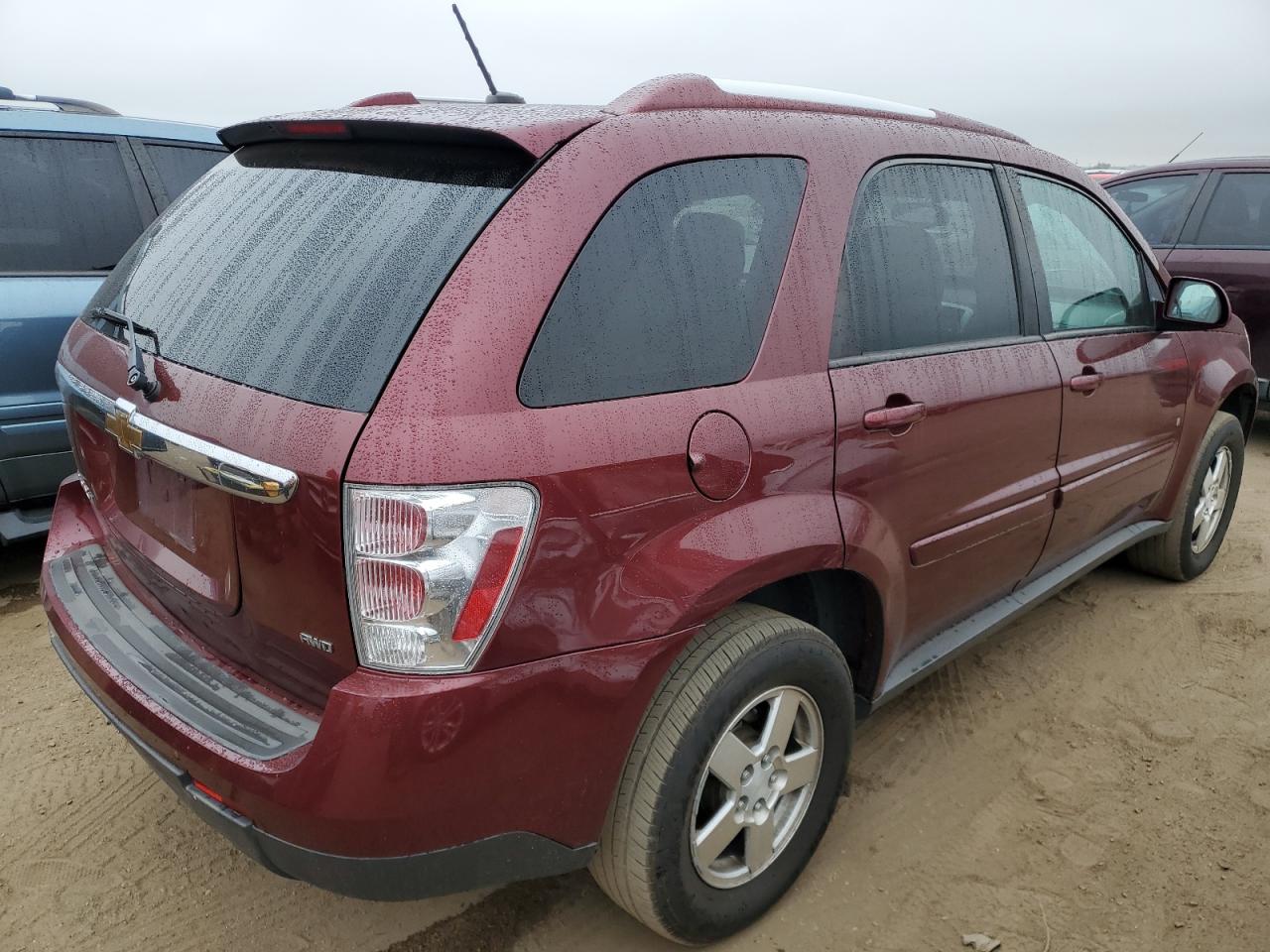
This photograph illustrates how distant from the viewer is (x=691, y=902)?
191 centimetres

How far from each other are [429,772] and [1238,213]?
6459mm

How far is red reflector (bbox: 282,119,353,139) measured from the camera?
1.83 metres

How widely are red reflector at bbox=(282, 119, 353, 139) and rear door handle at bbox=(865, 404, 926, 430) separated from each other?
1204 mm

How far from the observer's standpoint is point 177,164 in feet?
13.5

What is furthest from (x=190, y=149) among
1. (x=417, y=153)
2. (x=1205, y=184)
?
(x=1205, y=184)

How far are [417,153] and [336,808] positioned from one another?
115 cm

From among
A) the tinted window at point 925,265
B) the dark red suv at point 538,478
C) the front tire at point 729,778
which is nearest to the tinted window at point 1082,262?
the tinted window at point 925,265

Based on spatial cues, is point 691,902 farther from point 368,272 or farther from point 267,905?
point 368,272

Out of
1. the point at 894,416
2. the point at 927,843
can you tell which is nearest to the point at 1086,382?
the point at 894,416

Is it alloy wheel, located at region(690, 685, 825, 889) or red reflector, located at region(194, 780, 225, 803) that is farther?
alloy wheel, located at region(690, 685, 825, 889)

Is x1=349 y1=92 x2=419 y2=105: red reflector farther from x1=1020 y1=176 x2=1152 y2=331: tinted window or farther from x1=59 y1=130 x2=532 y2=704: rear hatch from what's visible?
x1=1020 y1=176 x2=1152 y2=331: tinted window

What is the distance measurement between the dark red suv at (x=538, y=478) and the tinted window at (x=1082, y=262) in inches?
16.6

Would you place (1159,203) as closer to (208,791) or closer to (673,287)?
(673,287)

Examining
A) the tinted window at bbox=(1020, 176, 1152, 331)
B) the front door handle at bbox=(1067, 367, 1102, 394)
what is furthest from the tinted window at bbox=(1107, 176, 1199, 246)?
the front door handle at bbox=(1067, 367, 1102, 394)
